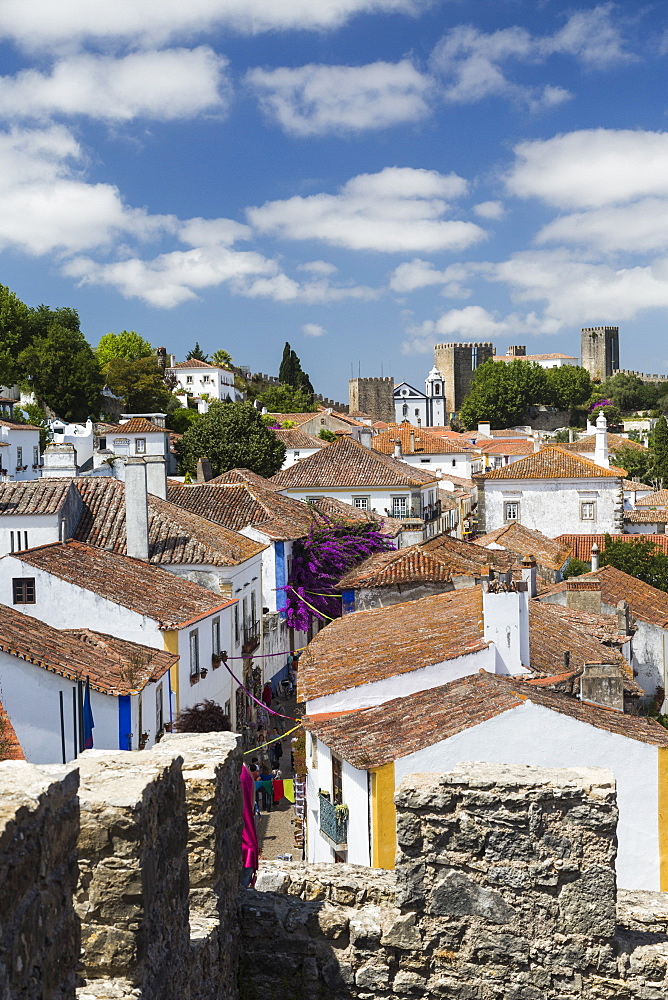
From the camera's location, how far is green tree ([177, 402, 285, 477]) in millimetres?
55375

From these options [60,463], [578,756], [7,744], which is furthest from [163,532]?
[578,756]

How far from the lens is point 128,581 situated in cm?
Result: 2097

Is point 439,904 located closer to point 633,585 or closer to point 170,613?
point 170,613

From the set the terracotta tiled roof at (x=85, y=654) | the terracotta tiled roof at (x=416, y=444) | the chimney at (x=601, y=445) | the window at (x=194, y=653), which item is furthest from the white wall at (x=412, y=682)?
the terracotta tiled roof at (x=416, y=444)

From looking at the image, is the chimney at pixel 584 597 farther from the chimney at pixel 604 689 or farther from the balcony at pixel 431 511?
the balcony at pixel 431 511

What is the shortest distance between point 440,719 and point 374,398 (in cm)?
12467

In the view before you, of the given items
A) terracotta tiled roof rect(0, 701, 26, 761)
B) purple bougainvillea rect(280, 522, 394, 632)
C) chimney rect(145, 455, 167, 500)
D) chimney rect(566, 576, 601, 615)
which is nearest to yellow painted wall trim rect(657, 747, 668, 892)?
terracotta tiled roof rect(0, 701, 26, 761)

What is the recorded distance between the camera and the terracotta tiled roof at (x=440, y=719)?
10875 mm

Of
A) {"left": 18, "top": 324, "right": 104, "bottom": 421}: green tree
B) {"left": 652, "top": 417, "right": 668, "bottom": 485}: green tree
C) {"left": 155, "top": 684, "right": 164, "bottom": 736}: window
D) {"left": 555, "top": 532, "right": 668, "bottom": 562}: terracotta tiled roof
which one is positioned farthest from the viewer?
{"left": 652, "top": 417, "right": 668, "bottom": 485}: green tree

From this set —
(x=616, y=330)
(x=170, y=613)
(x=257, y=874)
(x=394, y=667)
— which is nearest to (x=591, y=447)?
(x=170, y=613)

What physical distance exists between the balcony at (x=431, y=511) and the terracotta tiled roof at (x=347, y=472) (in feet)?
4.03

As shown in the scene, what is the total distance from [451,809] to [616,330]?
16333 centimetres

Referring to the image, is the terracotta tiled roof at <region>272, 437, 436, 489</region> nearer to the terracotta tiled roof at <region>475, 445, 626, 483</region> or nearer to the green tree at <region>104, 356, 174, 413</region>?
the terracotta tiled roof at <region>475, 445, 626, 483</region>

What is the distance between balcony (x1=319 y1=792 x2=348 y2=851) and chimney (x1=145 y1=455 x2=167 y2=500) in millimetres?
16683
